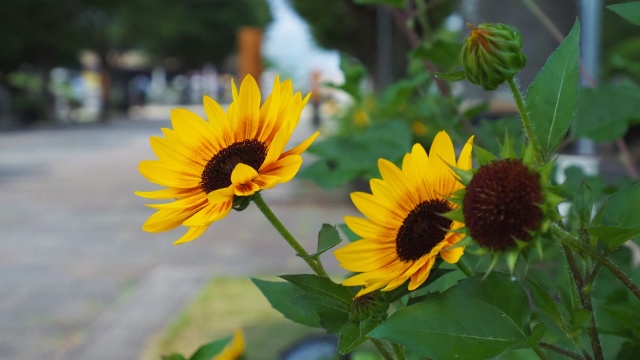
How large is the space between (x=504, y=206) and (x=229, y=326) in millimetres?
2845

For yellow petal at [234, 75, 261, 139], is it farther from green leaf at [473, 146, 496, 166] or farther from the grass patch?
the grass patch

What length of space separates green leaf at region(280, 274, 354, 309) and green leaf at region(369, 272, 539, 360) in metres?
0.06

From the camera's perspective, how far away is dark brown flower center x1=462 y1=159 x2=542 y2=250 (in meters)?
0.28

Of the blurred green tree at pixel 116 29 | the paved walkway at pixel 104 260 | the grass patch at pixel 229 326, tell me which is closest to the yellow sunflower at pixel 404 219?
the grass patch at pixel 229 326

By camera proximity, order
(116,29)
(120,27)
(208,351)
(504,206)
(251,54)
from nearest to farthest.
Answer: (504,206)
(208,351)
(251,54)
(120,27)
(116,29)

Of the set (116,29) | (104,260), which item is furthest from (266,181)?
(116,29)

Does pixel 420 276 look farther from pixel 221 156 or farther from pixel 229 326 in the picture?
pixel 229 326

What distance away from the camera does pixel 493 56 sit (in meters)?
0.35

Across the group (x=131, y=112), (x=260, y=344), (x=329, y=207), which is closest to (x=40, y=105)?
(x=131, y=112)

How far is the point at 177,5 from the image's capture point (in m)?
25.4

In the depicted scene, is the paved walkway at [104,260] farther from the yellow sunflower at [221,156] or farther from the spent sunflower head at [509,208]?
the spent sunflower head at [509,208]

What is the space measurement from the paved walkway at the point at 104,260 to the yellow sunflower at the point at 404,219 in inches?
105

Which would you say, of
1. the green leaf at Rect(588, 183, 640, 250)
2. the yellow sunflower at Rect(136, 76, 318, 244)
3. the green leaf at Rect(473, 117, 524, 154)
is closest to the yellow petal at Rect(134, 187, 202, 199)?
the yellow sunflower at Rect(136, 76, 318, 244)

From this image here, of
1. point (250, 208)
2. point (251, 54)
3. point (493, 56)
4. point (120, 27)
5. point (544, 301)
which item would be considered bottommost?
point (544, 301)
